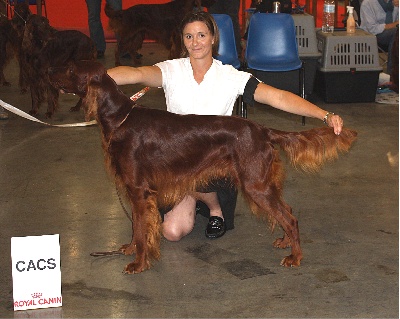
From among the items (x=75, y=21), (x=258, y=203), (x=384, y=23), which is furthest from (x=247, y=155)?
(x=75, y=21)

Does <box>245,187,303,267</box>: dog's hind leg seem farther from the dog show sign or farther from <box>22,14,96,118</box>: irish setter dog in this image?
<box>22,14,96,118</box>: irish setter dog

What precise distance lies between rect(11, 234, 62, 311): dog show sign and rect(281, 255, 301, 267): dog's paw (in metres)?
1.02

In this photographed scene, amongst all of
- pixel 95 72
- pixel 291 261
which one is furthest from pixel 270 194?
pixel 95 72

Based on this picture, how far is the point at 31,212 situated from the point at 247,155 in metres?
1.47

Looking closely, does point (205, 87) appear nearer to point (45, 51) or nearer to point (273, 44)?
point (273, 44)

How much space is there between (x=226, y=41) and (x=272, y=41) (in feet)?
1.36

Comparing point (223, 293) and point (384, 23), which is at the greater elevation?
point (384, 23)

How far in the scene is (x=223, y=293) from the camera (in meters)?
3.24

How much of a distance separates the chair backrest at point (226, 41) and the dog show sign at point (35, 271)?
3296 millimetres

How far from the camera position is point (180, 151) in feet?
11.2

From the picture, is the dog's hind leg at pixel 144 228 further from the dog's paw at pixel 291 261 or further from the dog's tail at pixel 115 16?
the dog's tail at pixel 115 16

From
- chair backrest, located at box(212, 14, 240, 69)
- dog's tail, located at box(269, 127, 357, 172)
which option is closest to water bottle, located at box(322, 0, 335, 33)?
chair backrest, located at box(212, 14, 240, 69)

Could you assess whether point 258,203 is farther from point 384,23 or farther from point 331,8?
point 384,23

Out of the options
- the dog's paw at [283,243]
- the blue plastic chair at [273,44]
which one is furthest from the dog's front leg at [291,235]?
the blue plastic chair at [273,44]
